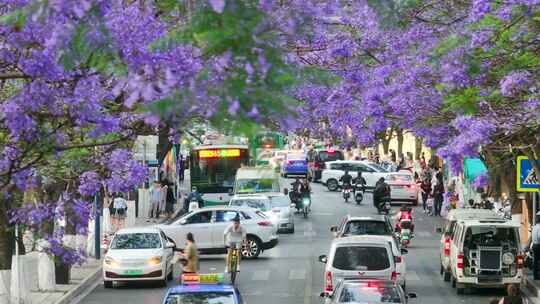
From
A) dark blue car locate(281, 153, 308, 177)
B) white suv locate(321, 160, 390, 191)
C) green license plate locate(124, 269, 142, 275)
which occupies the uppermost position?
dark blue car locate(281, 153, 308, 177)

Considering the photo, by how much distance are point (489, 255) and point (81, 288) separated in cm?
950

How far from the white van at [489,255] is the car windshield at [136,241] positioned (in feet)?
24.0

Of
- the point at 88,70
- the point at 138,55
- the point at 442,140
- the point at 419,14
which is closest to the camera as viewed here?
the point at 138,55

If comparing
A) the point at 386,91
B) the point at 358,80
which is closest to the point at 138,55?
the point at 386,91

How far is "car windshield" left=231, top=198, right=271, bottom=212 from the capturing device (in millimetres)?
42688

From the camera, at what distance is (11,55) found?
16750 millimetres

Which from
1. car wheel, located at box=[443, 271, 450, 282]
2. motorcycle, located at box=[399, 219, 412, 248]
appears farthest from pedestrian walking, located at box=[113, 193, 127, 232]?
car wheel, located at box=[443, 271, 450, 282]

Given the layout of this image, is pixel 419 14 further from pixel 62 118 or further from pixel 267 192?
pixel 267 192

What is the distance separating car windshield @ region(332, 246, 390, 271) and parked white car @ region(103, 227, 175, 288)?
22.9ft

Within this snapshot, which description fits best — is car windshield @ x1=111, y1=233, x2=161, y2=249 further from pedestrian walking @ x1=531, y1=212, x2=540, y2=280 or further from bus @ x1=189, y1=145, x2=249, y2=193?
bus @ x1=189, y1=145, x2=249, y2=193

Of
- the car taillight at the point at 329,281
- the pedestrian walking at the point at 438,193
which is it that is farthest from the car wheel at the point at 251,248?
the pedestrian walking at the point at 438,193

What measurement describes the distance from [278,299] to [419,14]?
672cm

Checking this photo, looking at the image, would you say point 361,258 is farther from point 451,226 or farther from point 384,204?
point 384,204

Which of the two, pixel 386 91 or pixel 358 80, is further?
pixel 358 80
